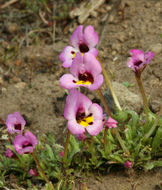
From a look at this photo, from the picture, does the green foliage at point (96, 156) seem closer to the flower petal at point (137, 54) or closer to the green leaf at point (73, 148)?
the green leaf at point (73, 148)

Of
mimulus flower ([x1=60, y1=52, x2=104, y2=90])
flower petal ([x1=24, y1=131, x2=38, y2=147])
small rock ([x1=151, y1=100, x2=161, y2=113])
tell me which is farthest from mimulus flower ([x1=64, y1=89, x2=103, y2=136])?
small rock ([x1=151, y1=100, x2=161, y2=113])

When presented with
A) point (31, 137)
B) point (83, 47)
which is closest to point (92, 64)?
point (83, 47)

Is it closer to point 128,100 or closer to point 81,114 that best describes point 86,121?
point 81,114

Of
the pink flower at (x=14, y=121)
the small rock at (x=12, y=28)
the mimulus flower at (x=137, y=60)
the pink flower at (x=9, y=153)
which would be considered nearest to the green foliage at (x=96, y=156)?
the pink flower at (x=9, y=153)

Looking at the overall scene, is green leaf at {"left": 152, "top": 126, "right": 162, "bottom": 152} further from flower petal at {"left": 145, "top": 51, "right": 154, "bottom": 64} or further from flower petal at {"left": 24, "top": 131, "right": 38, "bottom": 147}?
flower petal at {"left": 24, "top": 131, "right": 38, "bottom": 147}

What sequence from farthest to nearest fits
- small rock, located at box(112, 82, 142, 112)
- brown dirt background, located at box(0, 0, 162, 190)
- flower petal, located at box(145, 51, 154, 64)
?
brown dirt background, located at box(0, 0, 162, 190)
small rock, located at box(112, 82, 142, 112)
flower petal, located at box(145, 51, 154, 64)

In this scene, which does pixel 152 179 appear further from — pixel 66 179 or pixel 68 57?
pixel 68 57
